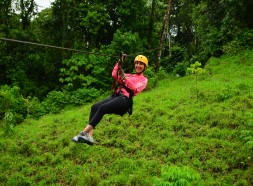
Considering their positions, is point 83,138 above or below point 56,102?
above

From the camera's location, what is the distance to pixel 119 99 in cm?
628

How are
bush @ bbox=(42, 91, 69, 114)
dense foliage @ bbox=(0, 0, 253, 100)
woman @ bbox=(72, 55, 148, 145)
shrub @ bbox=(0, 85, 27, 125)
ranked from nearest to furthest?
woman @ bbox=(72, 55, 148, 145) < shrub @ bbox=(0, 85, 27, 125) < bush @ bbox=(42, 91, 69, 114) < dense foliage @ bbox=(0, 0, 253, 100)

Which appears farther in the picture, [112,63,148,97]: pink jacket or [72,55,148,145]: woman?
[112,63,148,97]: pink jacket

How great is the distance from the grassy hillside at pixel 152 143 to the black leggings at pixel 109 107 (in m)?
2.46

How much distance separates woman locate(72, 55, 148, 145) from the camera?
6.11 metres

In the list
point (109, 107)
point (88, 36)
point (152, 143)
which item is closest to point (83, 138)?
point (109, 107)

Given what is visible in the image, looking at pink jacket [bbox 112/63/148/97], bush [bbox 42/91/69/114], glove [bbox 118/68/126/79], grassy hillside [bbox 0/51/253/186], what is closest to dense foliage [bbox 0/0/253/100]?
bush [bbox 42/91/69/114]

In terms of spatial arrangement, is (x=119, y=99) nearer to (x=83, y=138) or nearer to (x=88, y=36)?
(x=83, y=138)

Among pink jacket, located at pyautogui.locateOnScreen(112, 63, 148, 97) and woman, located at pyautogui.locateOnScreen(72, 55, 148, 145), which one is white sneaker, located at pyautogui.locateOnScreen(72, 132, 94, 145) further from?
pink jacket, located at pyautogui.locateOnScreen(112, 63, 148, 97)

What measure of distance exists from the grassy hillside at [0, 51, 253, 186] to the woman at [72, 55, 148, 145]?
2.52 meters

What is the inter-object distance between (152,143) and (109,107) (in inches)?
170

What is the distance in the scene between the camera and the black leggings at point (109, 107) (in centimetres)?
614

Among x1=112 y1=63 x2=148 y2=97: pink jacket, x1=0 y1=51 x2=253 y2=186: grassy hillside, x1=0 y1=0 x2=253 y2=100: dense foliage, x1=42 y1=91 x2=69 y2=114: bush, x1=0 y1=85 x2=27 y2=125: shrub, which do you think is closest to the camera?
x1=112 y1=63 x2=148 y2=97: pink jacket

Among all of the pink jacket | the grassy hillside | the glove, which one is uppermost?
the glove
